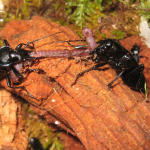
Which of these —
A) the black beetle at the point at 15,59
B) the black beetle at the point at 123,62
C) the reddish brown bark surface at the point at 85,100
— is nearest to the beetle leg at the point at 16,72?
the black beetle at the point at 15,59

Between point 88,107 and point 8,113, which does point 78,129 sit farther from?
point 8,113

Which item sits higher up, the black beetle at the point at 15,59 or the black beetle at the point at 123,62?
the black beetle at the point at 15,59

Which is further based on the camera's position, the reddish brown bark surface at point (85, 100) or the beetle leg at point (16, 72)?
the beetle leg at point (16, 72)

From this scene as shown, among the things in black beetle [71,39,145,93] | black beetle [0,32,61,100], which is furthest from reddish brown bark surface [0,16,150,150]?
black beetle [71,39,145,93]


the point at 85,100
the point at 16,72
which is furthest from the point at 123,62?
the point at 16,72

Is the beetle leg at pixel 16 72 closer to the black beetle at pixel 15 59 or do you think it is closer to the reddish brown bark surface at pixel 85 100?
the black beetle at pixel 15 59

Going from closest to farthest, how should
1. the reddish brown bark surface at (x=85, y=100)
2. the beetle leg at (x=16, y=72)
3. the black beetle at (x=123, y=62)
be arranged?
1. the reddish brown bark surface at (x=85, y=100)
2. the beetle leg at (x=16, y=72)
3. the black beetle at (x=123, y=62)

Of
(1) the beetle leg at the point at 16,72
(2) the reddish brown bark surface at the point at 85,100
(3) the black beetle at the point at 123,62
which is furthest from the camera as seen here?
(3) the black beetle at the point at 123,62

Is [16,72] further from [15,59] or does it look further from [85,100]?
[85,100]
